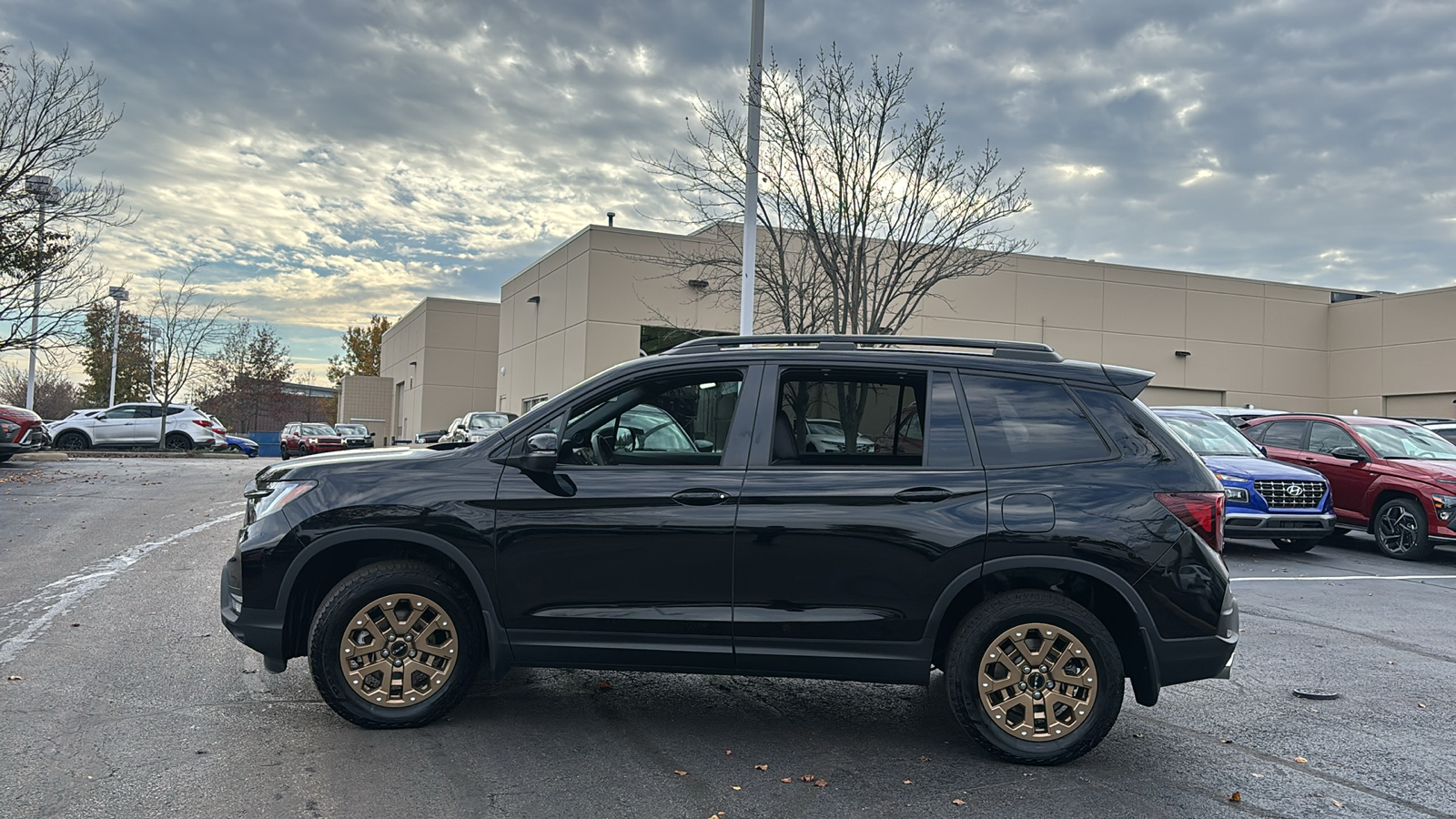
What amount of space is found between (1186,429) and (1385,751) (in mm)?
9514

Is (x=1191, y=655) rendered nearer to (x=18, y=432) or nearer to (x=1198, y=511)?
(x=1198, y=511)

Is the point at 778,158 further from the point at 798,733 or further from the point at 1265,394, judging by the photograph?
the point at 1265,394

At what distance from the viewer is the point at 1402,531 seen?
1286cm

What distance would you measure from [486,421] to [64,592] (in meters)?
17.8

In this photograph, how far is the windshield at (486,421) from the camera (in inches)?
989

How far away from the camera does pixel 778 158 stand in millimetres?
16516

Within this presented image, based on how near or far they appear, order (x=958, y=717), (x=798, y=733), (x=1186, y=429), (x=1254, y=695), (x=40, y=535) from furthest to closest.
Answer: (x=1186, y=429) → (x=40, y=535) → (x=1254, y=695) → (x=798, y=733) → (x=958, y=717)

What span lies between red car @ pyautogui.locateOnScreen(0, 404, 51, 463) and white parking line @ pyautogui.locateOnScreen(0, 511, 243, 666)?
37.6ft

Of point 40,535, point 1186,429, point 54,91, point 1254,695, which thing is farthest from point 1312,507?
point 54,91

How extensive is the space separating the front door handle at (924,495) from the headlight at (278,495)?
278 centimetres

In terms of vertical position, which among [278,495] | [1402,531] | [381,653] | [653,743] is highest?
[278,495]

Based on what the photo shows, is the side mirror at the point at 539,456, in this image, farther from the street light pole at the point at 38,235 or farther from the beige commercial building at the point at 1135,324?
the beige commercial building at the point at 1135,324

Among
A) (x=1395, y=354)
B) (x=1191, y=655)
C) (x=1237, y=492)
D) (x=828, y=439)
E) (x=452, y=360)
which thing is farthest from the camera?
(x=452, y=360)

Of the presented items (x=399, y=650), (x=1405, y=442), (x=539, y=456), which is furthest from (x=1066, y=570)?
(x=1405, y=442)
